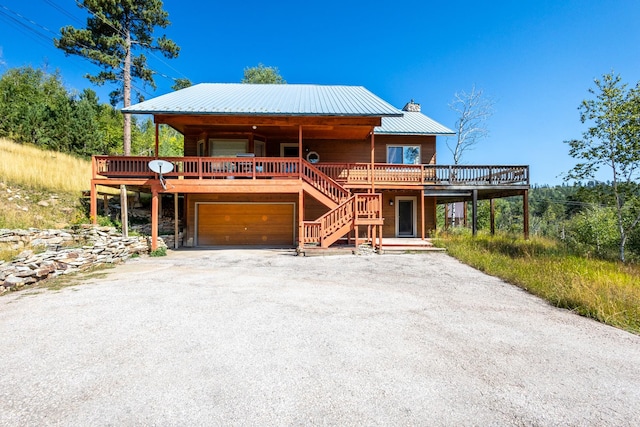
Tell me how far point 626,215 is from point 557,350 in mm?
11790

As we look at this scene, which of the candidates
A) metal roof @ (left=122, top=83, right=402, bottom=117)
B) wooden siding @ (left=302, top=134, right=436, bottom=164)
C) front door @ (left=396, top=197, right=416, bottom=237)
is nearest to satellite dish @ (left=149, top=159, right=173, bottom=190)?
metal roof @ (left=122, top=83, right=402, bottom=117)

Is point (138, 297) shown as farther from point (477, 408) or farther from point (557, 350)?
point (557, 350)

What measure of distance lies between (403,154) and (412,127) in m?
1.61

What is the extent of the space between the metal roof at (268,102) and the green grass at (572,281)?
650 cm

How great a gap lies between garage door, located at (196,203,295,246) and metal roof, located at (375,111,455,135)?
7149 mm

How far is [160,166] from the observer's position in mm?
10992

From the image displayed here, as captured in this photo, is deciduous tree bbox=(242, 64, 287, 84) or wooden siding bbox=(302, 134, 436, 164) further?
deciduous tree bbox=(242, 64, 287, 84)

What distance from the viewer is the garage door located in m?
14.4

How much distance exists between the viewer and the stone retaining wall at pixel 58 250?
6403 millimetres

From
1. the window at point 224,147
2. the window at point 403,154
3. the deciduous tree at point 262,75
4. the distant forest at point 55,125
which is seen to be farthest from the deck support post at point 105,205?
the deciduous tree at point 262,75

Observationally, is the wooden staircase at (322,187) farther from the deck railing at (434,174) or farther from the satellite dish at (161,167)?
the satellite dish at (161,167)

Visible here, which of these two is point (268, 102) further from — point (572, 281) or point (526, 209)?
point (526, 209)

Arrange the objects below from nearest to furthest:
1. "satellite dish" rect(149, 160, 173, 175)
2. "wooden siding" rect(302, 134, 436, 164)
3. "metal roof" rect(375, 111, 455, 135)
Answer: "satellite dish" rect(149, 160, 173, 175) < "wooden siding" rect(302, 134, 436, 164) < "metal roof" rect(375, 111, 455, 135)

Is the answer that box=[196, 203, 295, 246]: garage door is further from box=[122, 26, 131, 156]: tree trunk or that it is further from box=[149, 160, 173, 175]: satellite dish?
box=[122, 26, 131, 156]: tree trunk
